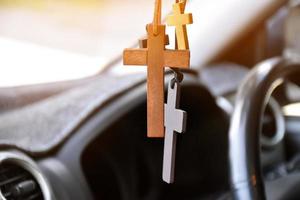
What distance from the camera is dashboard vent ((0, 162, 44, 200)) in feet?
2.79

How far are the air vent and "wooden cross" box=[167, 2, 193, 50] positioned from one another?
1.38 feet

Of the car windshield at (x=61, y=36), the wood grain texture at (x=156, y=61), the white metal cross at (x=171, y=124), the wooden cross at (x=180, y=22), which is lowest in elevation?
the white metal cross at (x=171, y=124)

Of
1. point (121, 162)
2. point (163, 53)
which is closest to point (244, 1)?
point (121, 162)

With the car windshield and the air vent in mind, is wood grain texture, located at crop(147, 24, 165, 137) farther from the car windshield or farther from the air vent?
the car windshield

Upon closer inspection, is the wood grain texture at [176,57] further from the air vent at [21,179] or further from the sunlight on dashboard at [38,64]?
the sunlight on dashboard at [38,64]

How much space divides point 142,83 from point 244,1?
29.5 inches

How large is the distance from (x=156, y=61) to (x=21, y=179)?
43 centimetres

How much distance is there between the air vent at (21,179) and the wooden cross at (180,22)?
422 mm

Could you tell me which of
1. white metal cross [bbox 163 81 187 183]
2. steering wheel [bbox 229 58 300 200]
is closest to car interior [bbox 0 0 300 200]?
steering wheel [bbox 229 58 300 200]

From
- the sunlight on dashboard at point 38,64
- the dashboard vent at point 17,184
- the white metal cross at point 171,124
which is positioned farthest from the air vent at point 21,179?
the white metal cross at point 171,124

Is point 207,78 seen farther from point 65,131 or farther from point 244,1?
point 65,131

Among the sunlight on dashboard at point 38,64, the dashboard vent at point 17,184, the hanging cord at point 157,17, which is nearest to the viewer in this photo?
the hanging cord at point 157,17

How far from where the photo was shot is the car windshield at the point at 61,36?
44.9 inches

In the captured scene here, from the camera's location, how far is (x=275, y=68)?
3.58ft
